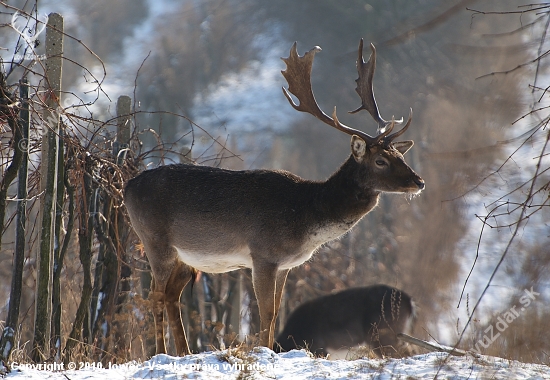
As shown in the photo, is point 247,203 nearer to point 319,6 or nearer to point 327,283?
point 319,6

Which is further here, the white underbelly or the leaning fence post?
the white underbelly

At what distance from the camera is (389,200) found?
120ft

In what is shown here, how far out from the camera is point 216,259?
6621 mm

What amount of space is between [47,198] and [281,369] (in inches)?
105

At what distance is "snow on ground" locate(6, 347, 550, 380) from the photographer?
4.87 metres

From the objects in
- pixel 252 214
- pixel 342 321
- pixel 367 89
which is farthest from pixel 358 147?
pixel 342 321

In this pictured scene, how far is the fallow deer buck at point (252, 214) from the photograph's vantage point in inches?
253

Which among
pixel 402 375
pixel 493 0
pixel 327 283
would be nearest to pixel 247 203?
pixel 402 375

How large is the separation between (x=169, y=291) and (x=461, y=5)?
176 inches

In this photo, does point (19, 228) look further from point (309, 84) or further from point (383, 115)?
point (383, 115)

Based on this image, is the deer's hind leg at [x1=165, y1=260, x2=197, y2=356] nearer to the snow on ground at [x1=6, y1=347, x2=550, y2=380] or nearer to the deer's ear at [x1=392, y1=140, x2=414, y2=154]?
the snow on ground at [x1=6, y1=347, x2=550, y2=380]

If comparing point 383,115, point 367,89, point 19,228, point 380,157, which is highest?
point 383,115

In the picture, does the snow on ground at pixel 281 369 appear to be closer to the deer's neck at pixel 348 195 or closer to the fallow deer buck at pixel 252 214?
the fallow deer buck at pixel 252 214

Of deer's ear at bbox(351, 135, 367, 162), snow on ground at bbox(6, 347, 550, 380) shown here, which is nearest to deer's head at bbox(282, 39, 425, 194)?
deer's ear at bbox(351, 135, 367, 162)
